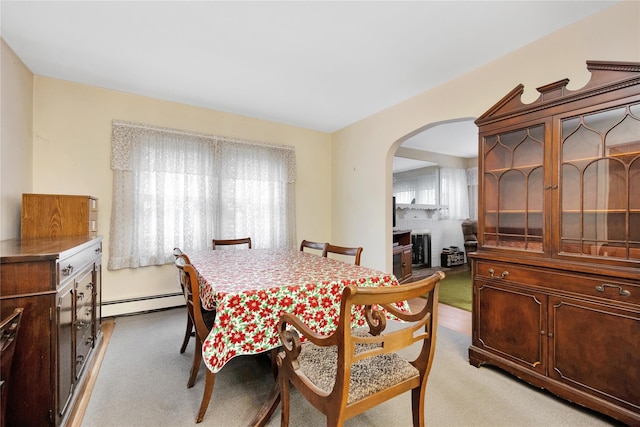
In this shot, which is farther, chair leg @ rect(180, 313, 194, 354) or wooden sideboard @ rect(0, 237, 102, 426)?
chair leg @ rect(180, 313, 194, 354)

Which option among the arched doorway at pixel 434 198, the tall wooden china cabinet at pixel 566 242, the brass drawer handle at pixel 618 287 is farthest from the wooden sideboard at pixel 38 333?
the arched doorway at pixel 434 198

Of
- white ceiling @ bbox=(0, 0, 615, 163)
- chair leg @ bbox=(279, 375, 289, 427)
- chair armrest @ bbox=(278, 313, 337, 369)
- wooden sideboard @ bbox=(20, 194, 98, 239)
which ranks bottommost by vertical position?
chair leg @ bbox=(279, 375, 289, 427)

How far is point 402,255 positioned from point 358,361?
12.3ft

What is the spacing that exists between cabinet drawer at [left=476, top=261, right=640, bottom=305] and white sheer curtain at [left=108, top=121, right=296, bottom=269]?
266 cm

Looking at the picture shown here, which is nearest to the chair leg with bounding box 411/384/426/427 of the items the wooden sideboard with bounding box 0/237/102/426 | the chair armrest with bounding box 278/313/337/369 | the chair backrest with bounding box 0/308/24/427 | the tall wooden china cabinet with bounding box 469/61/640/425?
the chair armrest with bounding box 278/313/337/369

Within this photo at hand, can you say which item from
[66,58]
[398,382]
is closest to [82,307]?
[398,382]

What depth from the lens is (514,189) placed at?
2061 millimetres

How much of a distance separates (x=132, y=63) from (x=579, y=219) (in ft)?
12.0

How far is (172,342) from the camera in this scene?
2531mm

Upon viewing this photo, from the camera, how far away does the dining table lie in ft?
4.11

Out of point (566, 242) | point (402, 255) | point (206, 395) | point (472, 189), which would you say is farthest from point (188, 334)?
point (472, 189)

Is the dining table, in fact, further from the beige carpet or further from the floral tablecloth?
the beige carpet

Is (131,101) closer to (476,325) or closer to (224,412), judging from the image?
(224,412)

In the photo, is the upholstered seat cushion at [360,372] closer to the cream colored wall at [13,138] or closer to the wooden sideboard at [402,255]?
the cream colored wall at [13,138]
